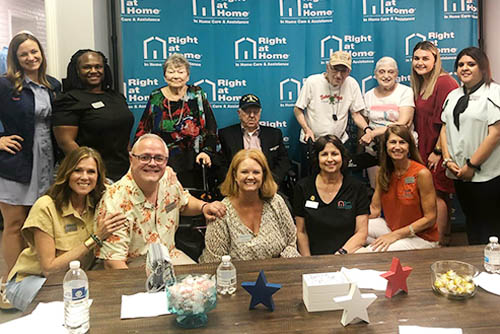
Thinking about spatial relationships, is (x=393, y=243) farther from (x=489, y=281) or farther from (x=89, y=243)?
(x=89, y=243)

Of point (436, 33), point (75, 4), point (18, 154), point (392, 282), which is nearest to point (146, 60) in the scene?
point (75, 4)

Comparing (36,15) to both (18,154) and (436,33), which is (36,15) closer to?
(18,154)

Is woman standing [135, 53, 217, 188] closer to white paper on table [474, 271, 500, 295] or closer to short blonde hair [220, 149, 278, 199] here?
short blonde hair [220, 149, 278, 199]

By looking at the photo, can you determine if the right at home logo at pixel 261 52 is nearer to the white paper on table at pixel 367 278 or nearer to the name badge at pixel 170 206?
the name badge at pixel 170 206

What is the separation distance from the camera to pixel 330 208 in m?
3.01

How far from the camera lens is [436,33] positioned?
15.3 feet

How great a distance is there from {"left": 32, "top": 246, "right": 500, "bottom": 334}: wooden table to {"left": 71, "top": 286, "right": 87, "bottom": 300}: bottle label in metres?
0.10

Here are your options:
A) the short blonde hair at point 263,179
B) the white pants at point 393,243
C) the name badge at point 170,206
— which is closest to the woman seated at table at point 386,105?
the white pants at point 393,243

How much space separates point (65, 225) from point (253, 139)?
2019 millimetres

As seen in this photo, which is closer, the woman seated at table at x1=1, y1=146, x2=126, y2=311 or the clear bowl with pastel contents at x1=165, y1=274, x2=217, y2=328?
the clear bowl with pastel contents at x1=165, y1=274, x2=217, y2=328

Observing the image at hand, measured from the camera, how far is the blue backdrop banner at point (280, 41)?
4.41 meters

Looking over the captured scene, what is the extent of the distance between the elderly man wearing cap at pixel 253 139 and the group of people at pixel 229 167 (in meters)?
0.01

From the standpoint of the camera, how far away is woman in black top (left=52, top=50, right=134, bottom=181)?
3141 millimetres

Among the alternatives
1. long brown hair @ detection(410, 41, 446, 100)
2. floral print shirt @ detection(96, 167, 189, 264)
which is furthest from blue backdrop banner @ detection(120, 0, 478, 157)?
floral print shirt @ detection(96, 167, 189, 264)
